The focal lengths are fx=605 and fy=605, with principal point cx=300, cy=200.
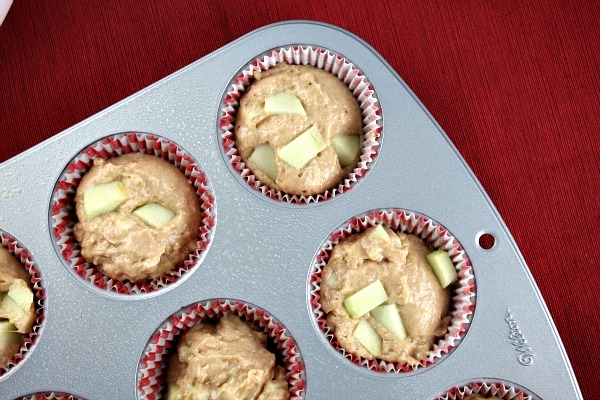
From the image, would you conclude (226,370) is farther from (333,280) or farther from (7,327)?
(7,327)

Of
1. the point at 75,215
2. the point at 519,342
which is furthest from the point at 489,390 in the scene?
the point at 75,215

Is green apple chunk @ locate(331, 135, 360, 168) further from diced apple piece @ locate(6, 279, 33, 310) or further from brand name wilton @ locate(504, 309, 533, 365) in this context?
diced apple piece @ locate(6, 279, 33, 310)

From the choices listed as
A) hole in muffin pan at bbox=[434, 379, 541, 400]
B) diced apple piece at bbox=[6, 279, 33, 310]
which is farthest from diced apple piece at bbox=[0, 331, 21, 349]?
hole in muffin pan at bbox=[434, 379, 541, 400]

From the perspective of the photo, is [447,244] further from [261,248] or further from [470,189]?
[261,248]

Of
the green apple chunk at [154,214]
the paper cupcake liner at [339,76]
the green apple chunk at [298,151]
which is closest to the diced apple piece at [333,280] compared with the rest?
the paper cupcake liner at [339,76]

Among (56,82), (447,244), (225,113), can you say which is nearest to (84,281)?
(225,113)

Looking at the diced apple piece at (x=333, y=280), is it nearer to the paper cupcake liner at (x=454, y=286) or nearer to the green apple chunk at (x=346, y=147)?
the paper cupcake liner at (x=454, y=286)
